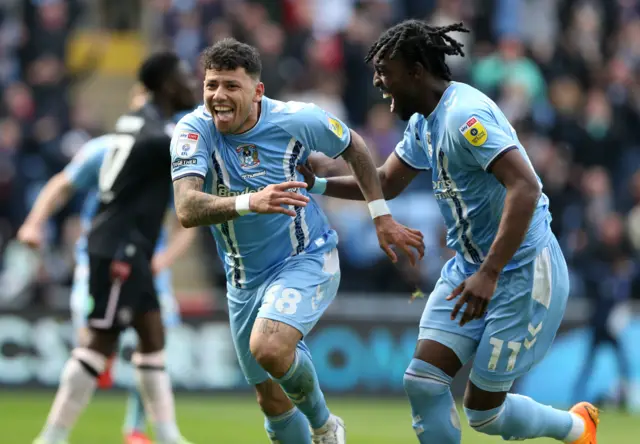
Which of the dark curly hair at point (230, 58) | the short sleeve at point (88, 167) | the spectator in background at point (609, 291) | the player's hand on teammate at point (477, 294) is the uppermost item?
the dark curly hair at point (230, 58)

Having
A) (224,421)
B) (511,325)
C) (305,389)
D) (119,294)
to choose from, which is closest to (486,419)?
(511,325)

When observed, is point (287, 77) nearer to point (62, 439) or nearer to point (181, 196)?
point (62, 439)

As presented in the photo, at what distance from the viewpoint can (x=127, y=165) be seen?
884 cm

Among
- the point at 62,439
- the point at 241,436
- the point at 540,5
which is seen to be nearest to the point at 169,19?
the point at 540,5

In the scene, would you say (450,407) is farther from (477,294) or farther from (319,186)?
(319,186)

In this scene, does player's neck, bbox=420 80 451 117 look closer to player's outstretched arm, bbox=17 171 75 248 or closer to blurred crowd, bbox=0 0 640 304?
player's outstretched arm, bbox=17 171 75 248

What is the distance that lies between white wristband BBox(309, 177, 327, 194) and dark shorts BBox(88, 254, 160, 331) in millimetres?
1993

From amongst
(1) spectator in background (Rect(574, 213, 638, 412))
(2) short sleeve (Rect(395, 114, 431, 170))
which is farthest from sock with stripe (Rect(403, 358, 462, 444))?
(1) spectator in background (Rect(574, 213, 638, 412))

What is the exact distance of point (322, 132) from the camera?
23.2 feet

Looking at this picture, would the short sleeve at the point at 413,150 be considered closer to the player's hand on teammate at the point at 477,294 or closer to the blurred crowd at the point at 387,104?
the player's hand on teammate at the point at 477,294

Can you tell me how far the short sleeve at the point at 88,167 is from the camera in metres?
8.95

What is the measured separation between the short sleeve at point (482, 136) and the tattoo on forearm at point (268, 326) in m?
1.45

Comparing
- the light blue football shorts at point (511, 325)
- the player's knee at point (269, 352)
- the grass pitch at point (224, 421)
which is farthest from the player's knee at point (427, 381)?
the grass pitch at point (224, 421)

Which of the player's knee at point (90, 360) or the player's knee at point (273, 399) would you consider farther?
the player's knee at point (90, 360)
